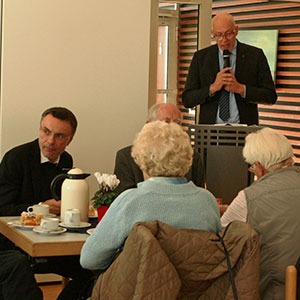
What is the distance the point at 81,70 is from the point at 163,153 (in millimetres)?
2627

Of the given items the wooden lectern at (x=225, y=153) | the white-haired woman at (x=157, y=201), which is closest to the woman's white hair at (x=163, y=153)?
the white-haired woman at (x=157, y=201)

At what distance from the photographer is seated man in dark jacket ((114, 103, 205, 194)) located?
4.23 meters

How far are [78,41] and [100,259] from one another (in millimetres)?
2852

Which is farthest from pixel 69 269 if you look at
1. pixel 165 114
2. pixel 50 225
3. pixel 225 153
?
pixel 225 153

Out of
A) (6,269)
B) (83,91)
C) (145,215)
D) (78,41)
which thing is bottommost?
(6,269)

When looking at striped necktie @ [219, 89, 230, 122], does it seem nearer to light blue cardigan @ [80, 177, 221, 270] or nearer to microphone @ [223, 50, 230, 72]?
microphone @ [223, 50, 230, 72]

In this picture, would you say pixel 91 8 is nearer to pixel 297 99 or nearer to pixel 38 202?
pixel 38 202

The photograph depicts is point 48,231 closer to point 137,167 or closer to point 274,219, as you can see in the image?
point 274,219

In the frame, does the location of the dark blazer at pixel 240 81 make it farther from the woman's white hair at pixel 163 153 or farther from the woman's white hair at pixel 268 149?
the woman's white hair at pixel 163 153

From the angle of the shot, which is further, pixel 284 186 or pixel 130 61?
pixel 130 61

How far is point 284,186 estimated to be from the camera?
Answer: 9.91ft

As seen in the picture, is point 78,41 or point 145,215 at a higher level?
point 78,41

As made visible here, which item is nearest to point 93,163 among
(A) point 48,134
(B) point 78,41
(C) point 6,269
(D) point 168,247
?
(B) point 78,41

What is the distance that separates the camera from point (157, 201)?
2.61m
